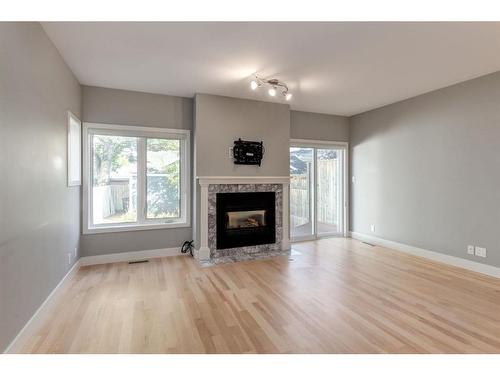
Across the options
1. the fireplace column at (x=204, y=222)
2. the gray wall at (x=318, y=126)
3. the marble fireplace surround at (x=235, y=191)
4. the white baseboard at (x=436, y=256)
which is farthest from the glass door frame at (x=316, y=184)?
the fireplace column at (x=204, y=222)

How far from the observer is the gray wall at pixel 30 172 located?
6.03ft

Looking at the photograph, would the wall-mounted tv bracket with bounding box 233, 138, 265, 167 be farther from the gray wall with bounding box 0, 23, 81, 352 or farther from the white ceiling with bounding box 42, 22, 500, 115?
the gray wall with bounding box 0, 23, 81, 352

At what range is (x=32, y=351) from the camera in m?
1.97

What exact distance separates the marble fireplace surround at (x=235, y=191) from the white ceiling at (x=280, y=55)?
4.92ft

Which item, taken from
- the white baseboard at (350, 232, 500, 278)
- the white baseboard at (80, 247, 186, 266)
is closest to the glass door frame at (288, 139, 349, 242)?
the white baseboard at (350, 232, 500, 278)

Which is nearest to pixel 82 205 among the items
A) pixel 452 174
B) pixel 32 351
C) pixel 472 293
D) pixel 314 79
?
pixel 32 351

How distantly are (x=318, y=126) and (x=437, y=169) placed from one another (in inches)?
94.3

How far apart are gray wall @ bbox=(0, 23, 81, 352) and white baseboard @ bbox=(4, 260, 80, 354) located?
61 millimetres

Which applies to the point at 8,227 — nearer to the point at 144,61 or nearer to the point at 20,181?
the point at 20,181

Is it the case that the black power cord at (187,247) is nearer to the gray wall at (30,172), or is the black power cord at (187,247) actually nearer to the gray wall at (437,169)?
the gray wall at (30,172)

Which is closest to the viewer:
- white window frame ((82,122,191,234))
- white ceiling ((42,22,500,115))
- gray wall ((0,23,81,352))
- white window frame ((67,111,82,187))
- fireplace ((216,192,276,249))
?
gray wall ((0,23,81,352))

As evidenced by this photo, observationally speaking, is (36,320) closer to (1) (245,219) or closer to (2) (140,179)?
(2) (140,179)

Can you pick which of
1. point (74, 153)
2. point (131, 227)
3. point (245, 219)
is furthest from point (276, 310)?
point (74, 153)

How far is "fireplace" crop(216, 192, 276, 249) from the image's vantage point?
4.55m
